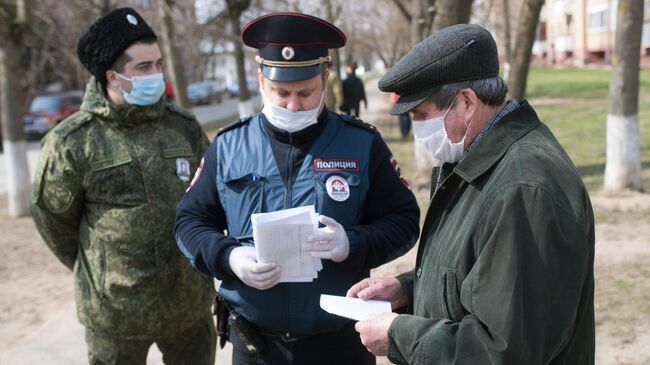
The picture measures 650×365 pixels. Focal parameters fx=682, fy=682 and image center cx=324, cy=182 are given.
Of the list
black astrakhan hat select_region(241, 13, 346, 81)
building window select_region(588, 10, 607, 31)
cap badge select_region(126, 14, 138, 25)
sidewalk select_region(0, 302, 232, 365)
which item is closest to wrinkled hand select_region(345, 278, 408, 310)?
black astrakhan hat select_region(241, 13, 346, 81)

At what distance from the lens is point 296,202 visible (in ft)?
8.29

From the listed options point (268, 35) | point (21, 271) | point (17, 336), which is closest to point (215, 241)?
point (268, 35)

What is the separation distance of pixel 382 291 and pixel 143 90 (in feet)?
5.41

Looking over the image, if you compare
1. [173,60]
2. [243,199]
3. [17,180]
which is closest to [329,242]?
[243,199]

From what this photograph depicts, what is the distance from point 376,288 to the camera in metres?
2.27

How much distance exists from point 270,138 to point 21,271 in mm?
5515

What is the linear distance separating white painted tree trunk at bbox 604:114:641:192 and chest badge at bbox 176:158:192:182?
22.0 feet

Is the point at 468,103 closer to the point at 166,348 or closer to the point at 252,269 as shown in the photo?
the point at 252,269

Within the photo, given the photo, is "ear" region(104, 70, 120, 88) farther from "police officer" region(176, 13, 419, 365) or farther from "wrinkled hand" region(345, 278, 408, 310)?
"wrinkled hand" region(345, 278, 408, 310)

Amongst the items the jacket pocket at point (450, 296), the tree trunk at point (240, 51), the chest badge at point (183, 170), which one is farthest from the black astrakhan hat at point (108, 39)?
the tree trunk at point (240, 51)

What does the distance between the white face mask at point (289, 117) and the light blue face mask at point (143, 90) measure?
888 millimetres

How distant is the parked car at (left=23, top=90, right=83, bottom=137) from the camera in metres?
22.4

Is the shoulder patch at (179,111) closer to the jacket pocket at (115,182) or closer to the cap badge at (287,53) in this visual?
the jacket pocket at (115,182)

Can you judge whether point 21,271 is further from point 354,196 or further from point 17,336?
point 354,196
